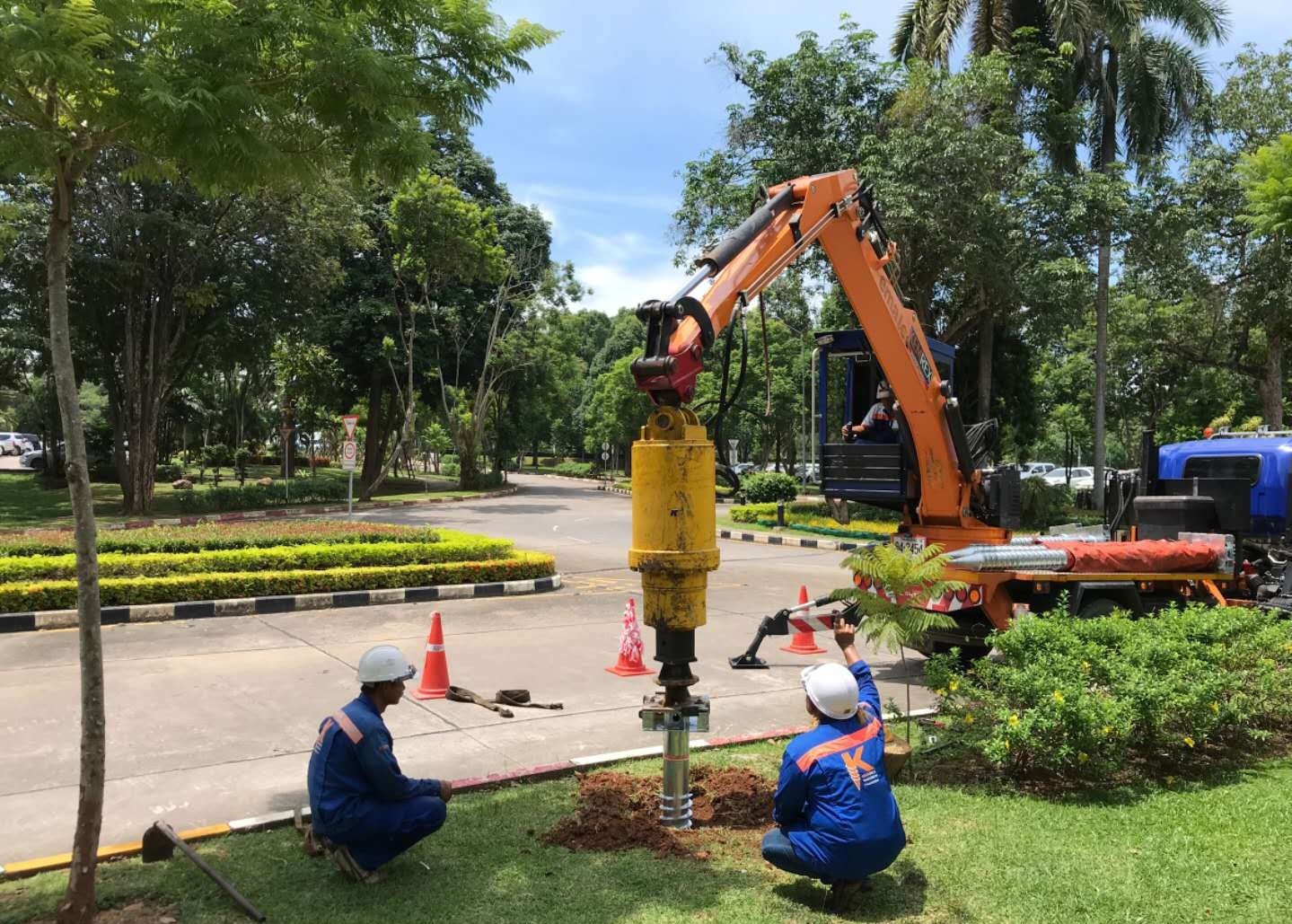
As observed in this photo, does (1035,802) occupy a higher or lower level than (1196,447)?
lower

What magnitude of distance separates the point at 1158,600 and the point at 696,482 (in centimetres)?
706

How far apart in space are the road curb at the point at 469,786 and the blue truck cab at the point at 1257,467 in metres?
5.49

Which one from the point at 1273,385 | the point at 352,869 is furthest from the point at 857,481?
the point at 1273,385

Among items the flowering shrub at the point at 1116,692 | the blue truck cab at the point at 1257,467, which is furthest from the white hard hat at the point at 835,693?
the blue truck cab at the point at 1257,467

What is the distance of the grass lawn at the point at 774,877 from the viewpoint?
380 centimetres

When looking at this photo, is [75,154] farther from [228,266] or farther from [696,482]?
[228,266]

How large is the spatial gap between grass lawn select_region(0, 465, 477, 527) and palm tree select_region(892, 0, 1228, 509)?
70.2 ft

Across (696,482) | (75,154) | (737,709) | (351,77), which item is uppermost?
(351,77)

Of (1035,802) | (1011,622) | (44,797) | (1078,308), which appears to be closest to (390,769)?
(44,797)

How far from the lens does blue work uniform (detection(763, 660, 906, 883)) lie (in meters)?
3.75

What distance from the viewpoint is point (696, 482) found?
13.8 ft

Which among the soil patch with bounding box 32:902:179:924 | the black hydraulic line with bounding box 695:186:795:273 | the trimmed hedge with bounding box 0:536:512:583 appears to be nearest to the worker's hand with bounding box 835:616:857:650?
the black hydraulic line with bounding box 695:186:795:273

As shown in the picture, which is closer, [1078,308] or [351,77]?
[351,77]

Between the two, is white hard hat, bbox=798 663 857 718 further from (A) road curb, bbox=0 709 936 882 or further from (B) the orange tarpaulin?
(B) the orange tarpaulin
